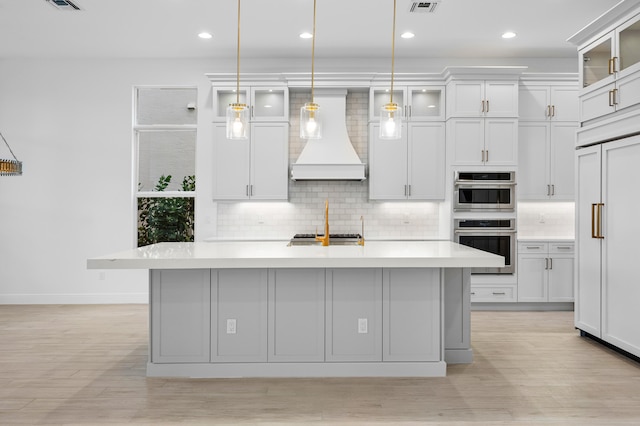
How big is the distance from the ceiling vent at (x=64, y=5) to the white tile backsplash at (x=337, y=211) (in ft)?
9.07

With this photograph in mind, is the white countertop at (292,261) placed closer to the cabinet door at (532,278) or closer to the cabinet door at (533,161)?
the cabinet door at (532,278)

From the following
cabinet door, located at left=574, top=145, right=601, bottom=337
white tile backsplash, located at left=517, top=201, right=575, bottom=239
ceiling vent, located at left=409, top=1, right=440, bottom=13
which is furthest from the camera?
white tile backsplash, located at left=517, top=201, right=575, bottom=239

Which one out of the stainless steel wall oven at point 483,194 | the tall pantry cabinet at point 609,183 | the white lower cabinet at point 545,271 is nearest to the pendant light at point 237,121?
the tall pantry cabinet at point 609,183

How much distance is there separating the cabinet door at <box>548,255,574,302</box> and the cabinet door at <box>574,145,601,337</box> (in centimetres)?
132

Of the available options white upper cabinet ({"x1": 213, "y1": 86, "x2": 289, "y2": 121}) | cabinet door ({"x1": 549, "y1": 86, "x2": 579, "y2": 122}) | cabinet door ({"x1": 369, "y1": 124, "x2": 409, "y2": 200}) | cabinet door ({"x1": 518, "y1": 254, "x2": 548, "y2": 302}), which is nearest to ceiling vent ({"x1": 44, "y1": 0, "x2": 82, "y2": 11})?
white upper cabinet ({"x1": 213, "y1": 86, "x2": 289, "y2": 121})

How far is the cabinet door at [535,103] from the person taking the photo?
6.15 metres

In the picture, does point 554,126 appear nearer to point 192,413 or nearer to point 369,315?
point 369,315

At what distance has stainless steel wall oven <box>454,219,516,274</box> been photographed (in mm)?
5910

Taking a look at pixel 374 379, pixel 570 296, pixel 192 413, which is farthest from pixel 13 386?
pixel 570 296

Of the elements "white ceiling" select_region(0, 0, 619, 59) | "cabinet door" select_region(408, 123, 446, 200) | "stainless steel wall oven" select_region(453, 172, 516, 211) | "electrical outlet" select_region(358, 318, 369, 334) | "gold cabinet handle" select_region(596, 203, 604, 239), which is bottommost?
"electrical outlet" select_region(358, 318, 369, 334)

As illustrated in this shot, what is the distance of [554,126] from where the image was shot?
6.15 m

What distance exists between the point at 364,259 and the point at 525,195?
381cm

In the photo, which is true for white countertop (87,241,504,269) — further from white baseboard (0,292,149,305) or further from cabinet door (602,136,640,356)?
white baseboard (0,292,149,305)

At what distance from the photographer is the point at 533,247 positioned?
596 cm
